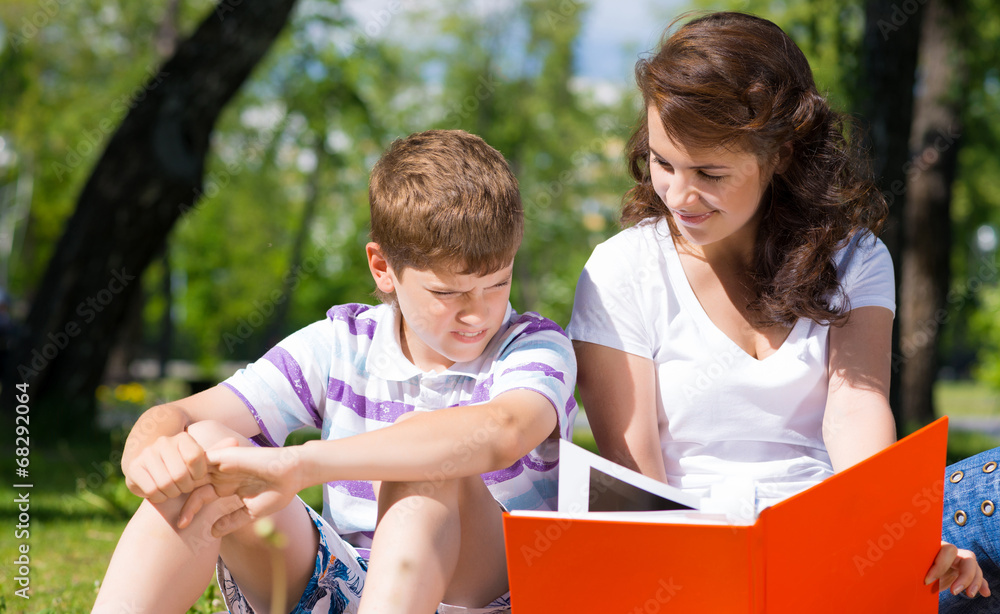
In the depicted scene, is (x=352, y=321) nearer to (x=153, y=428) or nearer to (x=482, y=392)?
(x=482, y=392)

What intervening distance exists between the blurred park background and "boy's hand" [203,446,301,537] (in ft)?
2.68

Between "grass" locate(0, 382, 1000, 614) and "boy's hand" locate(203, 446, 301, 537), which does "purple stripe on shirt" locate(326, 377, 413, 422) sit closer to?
"boy's hand" locate(203, 446, 301, 537)

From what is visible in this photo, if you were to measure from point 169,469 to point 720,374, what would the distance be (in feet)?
3.98

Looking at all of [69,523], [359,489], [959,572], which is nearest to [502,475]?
[359,489]

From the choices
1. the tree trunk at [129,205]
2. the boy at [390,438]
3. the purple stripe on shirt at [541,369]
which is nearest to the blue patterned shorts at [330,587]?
the boy at [390,438]

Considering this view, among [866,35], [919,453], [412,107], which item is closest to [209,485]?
[919,453]

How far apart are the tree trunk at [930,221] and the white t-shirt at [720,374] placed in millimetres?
6871

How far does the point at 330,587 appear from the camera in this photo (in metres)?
1.82

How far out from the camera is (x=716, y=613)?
137 cm

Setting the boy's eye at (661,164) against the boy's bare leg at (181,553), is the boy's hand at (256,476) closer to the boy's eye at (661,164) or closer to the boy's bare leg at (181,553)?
the boy's bare leg at (181,553)

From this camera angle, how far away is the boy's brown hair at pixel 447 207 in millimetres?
1806

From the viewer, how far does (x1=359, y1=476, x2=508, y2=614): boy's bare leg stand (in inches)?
59.0

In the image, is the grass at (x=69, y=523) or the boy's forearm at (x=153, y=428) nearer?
the boy's forearm at (x=153, y=428)

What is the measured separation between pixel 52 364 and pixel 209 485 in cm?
499
